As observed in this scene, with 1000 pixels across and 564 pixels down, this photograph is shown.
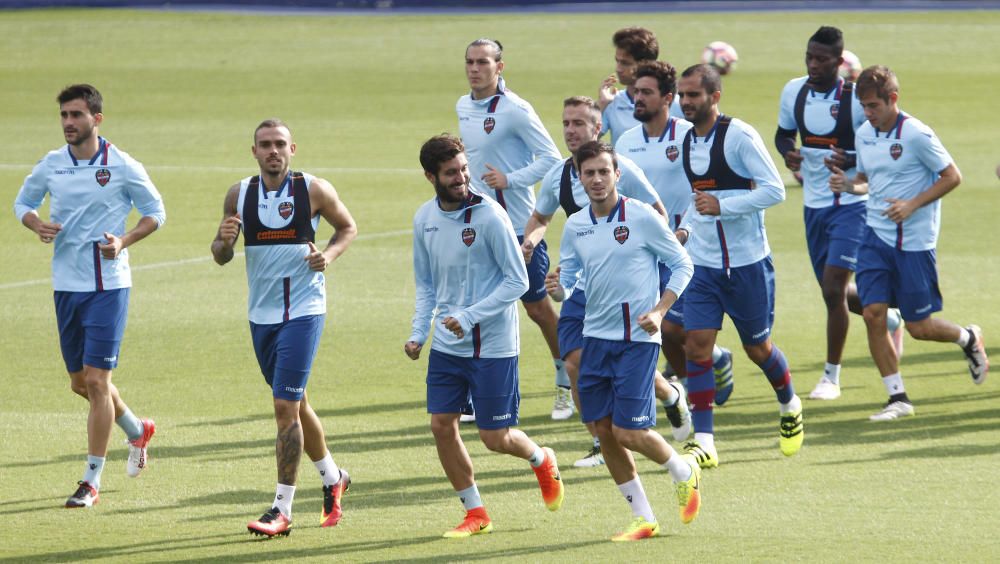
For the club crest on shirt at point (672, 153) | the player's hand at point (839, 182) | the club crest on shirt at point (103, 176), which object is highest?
the club crest on shirt at point (103, 176)

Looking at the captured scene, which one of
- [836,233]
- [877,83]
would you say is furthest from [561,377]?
[877,83]

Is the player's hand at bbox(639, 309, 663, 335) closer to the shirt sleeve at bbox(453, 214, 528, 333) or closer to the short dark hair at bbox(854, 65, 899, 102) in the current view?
the shirt sleeve at bbox(453, 214, 528, 333)

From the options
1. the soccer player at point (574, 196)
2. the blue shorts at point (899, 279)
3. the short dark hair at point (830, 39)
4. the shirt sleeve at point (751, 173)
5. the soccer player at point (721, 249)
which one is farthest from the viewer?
the short dark hair at point (830, 39)

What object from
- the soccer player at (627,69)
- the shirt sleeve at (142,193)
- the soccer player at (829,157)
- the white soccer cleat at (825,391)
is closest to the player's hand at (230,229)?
the shirt sleeve at (142,193)

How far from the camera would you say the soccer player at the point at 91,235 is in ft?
31.7

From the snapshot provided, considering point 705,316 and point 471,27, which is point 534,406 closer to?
point 705,316

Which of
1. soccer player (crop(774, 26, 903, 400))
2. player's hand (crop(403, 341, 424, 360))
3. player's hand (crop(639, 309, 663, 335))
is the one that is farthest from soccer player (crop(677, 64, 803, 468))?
player's hand (crop(403, 341, 424, 360))

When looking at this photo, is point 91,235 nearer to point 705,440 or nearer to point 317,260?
point 317,260

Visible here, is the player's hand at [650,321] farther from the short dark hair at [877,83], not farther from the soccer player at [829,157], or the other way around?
the soccer player at [829,157]

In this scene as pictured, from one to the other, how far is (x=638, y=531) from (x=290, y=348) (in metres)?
2.10

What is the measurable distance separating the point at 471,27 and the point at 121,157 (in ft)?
113

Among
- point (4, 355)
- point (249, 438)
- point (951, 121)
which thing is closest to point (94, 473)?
point (249, 438)

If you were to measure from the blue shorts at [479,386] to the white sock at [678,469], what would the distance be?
83 cm

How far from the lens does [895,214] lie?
10.8 m
